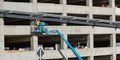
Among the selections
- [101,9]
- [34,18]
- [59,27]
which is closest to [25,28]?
[34,18]

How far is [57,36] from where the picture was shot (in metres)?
44.4

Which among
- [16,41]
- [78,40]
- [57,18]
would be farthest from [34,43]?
[78,40]

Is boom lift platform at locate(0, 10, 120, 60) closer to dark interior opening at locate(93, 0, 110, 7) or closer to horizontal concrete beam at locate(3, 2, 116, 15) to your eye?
horizontal concrete beam at locate(3, 2, 116, 15)

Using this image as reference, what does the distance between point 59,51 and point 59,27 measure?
9.97 ft

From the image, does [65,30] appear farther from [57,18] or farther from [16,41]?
[16,41]

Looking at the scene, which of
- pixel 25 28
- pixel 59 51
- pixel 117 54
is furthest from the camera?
pixel 117 54

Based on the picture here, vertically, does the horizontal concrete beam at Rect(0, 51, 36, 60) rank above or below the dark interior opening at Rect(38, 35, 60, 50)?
below

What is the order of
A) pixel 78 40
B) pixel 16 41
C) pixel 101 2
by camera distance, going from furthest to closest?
pixel 101 2 → pixel 78 40 → pixel 16 41

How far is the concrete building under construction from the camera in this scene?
38.0 meters

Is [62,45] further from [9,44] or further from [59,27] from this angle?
[9,44]

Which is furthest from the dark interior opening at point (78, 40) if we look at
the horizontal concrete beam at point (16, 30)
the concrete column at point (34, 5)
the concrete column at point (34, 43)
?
the horizontal concrete beam at point (16, 30)

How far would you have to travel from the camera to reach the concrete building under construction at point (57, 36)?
38.0m

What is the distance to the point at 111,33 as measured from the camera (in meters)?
47.8

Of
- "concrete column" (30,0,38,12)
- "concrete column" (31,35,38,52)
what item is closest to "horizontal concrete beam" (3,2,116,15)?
"concrete column" (30,0,38,12)
